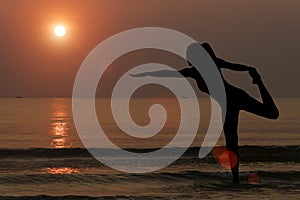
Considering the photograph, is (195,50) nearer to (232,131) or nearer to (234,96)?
(234,96)

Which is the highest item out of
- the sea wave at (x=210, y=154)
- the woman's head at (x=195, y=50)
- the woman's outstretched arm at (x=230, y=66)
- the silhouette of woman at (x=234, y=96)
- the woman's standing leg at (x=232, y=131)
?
the woman's head at (x=195, y=50)

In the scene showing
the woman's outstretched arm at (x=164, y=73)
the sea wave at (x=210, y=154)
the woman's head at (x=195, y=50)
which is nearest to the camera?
the woman's outstretched arm at (x=164, y=73)

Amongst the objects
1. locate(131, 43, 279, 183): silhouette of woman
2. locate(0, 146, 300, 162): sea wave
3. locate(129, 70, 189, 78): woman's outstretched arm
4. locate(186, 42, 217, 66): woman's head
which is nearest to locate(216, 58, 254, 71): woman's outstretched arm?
locate(131, 43, 279, 183): silhouette of woman

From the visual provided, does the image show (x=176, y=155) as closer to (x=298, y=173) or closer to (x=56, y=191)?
(x=298, y=173)

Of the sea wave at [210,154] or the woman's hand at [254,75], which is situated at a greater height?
the woman's hand at [254,75]

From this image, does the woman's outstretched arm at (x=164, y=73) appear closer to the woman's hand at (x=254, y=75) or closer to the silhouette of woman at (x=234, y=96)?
the silhouette of woman at (x=234, y=96)

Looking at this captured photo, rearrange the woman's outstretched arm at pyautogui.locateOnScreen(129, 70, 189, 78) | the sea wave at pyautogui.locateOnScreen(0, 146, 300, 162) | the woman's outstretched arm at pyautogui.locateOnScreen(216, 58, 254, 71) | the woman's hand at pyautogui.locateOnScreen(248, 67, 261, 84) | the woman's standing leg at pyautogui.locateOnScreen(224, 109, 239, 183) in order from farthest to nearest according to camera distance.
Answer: the sea wave at pyautogui.locateOnScreen(0, 146, 300, 162), the woman's standing leg at pyautogui.locateOnScreen(224, 109, 239, 183), the woman's outstretched arm at pyautogui.locateOnScreen(216, 58, 254, 71), the woman's hand at pyautogui.locateOnScreen(248, 67, 261, 84), the woman's outstretched arm at pyautogui.locateOnScreen(129, 70, 189, 78)

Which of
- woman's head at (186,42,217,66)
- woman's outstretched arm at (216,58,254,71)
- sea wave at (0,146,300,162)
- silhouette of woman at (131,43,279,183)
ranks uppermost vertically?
woman's head at (186,42,217,66)

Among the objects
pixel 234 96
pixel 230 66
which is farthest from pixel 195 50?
pixel 234 96

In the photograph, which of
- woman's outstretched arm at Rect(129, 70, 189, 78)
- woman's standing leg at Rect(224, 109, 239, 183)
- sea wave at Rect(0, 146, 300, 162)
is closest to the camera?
woman's outstretched arm at Rect(129, 70, 189, 78)

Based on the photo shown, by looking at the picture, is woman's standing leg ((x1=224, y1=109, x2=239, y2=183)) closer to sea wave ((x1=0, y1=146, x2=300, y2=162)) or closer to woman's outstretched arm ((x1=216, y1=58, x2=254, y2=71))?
woman's outstretched arm ((x1=216, y1=58, x2=254, y2=71))

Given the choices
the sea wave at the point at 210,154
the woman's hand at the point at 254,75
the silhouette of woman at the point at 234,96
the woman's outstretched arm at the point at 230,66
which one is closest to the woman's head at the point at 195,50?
the silhouette of woman at the point at 234,96

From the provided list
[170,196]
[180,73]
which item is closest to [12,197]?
[170,196]

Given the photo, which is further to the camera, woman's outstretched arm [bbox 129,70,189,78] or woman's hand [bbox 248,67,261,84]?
woman's hand [bbox 248,67,261,84]
